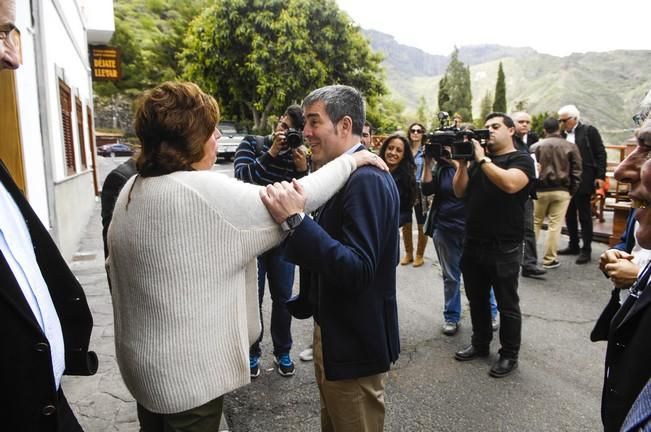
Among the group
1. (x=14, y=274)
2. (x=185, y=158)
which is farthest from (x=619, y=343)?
(x=14, y=274)

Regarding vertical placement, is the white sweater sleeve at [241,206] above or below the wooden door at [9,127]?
below

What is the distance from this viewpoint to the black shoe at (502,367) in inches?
138

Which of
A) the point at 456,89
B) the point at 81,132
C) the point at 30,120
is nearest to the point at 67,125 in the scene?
the point at 81,132

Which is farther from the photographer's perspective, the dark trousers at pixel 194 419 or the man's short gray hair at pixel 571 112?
the man's short gray hair at pixel 571 112

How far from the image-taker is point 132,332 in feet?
5.18

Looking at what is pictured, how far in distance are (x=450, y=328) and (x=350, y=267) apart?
2.97 metres

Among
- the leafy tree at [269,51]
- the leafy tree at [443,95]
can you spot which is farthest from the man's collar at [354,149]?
the leafy tree at [443,95]

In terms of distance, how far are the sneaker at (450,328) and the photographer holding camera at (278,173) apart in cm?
154

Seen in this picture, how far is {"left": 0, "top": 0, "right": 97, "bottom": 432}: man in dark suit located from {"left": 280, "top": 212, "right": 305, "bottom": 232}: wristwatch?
762 mm

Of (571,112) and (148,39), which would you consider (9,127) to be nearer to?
(571,112)

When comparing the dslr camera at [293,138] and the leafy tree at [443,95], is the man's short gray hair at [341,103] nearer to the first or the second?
the dslr camera at [293,138]

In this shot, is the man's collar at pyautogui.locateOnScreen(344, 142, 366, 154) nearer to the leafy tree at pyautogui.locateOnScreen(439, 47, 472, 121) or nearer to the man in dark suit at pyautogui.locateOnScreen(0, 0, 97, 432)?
the man in dark suit at pyautogui.locateOnScreen(0, 0, 97, 432)

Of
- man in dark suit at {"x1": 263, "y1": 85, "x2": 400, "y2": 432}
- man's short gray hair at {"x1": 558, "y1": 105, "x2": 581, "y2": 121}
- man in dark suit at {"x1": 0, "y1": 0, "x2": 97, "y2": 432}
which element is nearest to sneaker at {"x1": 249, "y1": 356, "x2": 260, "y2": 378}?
man in dark suit at {"x1": 263, "y1": 85, "x2": 400, "y2": 432}

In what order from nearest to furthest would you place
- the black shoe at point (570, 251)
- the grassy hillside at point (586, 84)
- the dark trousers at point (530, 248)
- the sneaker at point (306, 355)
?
the sneaker at point (306, 355)
the dark trousers at point (530, 248)
the black shoe at point (570, 251)
the grassy hillside at point (586, 84)
